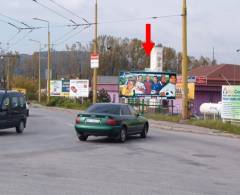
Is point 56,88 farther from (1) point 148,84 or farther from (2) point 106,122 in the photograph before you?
(2) point 106,122

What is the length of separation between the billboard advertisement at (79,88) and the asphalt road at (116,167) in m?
47.2

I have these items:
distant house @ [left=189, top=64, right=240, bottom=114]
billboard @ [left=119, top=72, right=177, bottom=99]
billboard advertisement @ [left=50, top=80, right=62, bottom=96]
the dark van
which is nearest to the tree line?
billboard advertisement @ [left=50, top=80, right=62, bottom=96]

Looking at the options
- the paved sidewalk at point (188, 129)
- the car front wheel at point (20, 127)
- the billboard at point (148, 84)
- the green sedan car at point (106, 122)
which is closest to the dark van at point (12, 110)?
the car front wheel at point (20, 127)

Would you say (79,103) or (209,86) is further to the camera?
(79,103)

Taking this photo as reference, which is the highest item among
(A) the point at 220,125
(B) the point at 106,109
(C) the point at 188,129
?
(B) the point at 106,109

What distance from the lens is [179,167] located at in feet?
45.5

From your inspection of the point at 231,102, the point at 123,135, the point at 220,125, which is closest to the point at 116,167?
the point at 123,135

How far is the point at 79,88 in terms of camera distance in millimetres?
69438

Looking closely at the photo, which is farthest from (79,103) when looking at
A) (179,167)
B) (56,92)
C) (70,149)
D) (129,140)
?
(179,167)

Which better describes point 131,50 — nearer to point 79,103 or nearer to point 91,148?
point 79,103

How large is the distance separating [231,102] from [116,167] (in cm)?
1831

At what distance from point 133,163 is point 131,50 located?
104187 millimetres

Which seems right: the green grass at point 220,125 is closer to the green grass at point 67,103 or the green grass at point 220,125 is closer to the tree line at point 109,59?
the green grass at point 67,103

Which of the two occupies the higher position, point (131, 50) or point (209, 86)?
point (131, 50)
